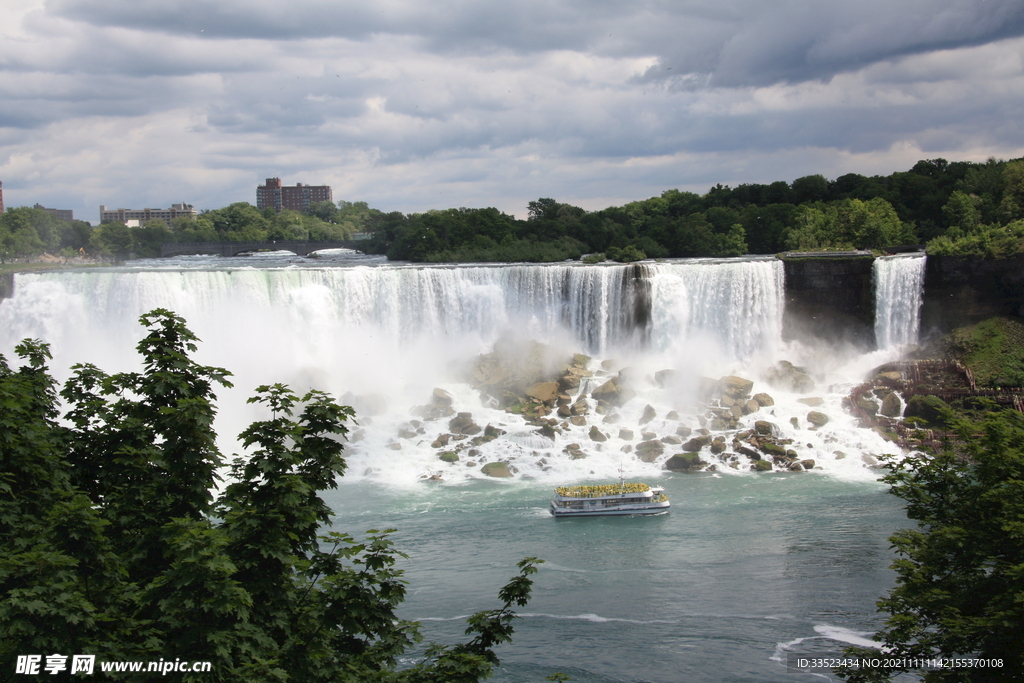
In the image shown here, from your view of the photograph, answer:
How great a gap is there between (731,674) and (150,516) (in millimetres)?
12119

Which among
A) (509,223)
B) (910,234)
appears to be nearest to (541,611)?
(910,234)

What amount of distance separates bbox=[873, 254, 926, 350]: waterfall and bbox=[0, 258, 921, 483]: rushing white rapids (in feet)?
13.8

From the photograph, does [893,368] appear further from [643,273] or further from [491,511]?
[491,511]

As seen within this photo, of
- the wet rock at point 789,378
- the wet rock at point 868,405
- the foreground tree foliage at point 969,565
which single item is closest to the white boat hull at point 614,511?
the wet rock at point 868,405

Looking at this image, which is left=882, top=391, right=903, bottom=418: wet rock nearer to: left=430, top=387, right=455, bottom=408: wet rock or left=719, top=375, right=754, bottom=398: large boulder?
left=719, top=375, right=754, bottom=398: large boulder

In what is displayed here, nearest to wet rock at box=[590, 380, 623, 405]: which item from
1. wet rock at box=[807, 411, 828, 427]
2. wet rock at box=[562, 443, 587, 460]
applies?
wet rock at box=[562, 443, 587, 460]

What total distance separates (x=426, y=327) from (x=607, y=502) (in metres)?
17.6

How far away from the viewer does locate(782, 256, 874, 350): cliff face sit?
4359 cm

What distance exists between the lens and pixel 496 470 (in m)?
32.7

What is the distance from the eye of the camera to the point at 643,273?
43156 mm

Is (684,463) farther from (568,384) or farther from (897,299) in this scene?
(897,299)

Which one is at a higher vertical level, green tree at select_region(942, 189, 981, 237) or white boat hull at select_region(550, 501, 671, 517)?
green tree at select_region(942, 189, 981, 237)

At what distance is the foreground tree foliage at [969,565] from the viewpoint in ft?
39.0

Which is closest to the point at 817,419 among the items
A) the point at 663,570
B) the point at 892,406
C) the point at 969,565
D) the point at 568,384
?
the point at 892,406
